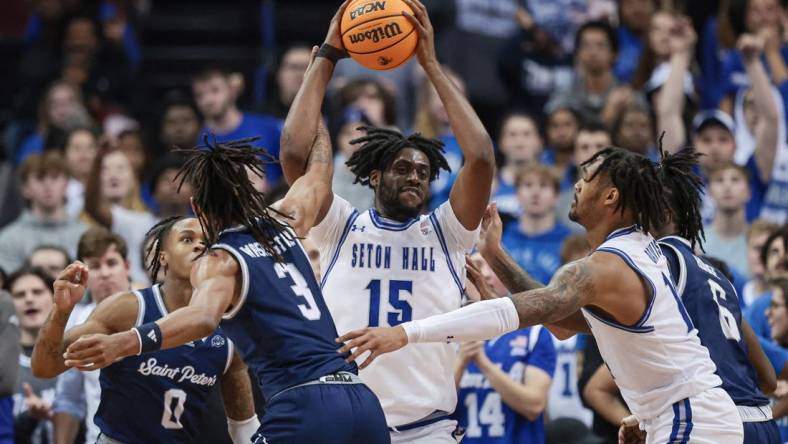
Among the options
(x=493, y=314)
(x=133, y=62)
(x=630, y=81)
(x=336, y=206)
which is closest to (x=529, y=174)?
(x=630, y=81)

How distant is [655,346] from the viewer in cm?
630

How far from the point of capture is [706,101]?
13414mm

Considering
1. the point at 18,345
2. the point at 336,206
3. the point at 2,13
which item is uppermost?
the point at 2,13

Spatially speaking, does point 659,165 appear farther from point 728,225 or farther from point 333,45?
point 728,225

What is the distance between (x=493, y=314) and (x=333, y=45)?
2.14 m

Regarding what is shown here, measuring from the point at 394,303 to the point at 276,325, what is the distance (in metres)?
1.28

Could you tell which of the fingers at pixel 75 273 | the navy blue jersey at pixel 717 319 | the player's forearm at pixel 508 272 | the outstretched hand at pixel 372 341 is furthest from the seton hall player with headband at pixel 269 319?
the navy blue jersey at pixel 717 319

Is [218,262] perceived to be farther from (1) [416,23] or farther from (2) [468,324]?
(1) [416,23]

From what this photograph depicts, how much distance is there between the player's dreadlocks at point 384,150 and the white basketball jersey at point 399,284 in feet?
1.07

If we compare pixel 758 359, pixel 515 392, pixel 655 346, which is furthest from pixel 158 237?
pixel 758 359

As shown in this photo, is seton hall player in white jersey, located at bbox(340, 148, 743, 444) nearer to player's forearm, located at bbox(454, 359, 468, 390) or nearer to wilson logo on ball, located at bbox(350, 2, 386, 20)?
wilson logo on ball, located at bbox(350, 2, 386, 20)

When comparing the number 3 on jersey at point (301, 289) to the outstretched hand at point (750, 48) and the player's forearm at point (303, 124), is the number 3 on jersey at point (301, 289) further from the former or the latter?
the outstretched hand at point (750, 48)

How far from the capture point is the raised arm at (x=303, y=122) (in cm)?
709

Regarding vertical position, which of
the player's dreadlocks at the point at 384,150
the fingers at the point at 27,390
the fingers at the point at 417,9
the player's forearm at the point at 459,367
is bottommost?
the fingers at the point at 27,390
